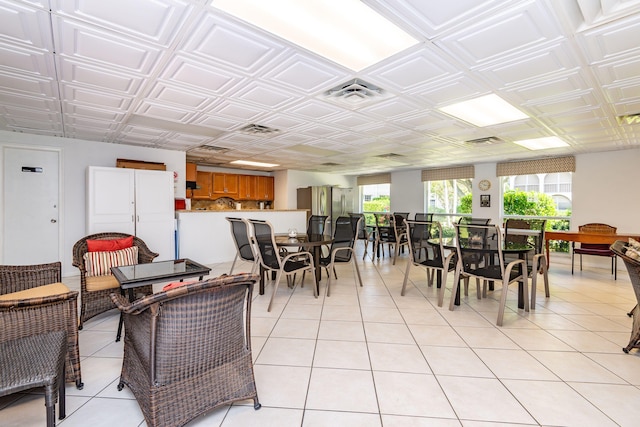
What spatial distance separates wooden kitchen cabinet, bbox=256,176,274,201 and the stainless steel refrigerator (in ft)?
3.12

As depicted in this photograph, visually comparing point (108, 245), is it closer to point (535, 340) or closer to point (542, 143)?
point (535, 340)

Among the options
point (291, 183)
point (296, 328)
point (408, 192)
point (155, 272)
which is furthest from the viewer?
point (408, 192)

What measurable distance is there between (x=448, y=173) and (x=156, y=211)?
6858 millimetres

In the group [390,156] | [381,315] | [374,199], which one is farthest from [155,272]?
[374,199]

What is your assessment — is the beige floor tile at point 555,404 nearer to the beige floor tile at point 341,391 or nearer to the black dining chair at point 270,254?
the beige floor tile at point 341,391

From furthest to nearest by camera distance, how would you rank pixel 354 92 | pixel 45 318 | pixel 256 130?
pixel 256 130 < pixel 354 92 < pixel 45 318

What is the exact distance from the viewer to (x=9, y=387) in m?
1.20

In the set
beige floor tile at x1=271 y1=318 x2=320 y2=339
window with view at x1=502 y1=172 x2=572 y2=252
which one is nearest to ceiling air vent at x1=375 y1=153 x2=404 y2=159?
window with view at x1=502 y1=172 x2=572 y2=252

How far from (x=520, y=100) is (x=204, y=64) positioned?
3.03 metres

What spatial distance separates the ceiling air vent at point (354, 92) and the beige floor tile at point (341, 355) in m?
2.24

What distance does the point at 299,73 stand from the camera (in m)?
2.43

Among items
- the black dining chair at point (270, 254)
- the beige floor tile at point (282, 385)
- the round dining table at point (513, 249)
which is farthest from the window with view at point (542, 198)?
the beige floor tile at point (282, 385)

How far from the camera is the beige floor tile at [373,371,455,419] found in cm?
160

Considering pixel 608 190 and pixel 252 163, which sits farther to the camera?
pixel 252 163
